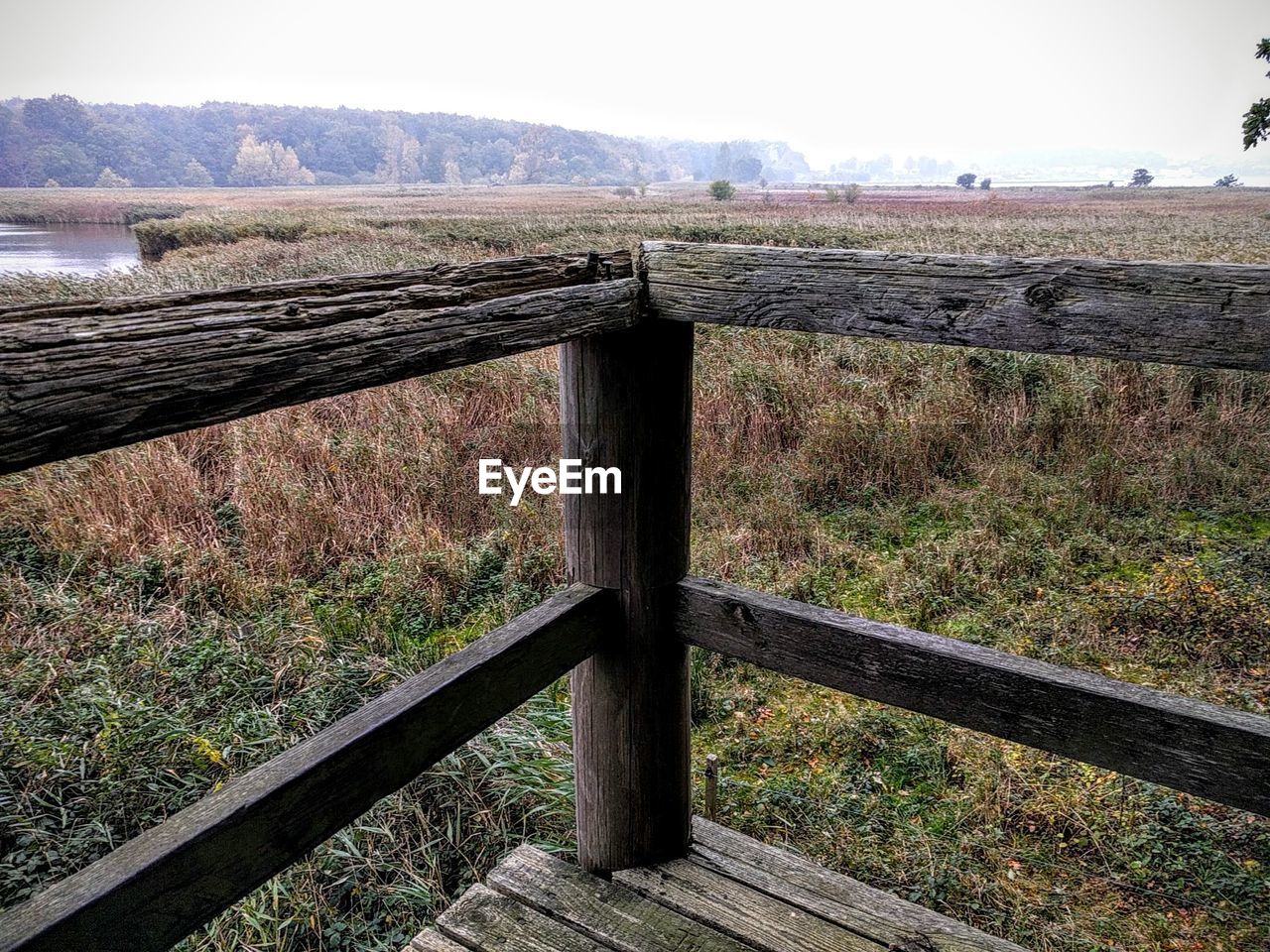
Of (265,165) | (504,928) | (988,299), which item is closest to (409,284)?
(988,299)

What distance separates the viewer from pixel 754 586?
4.96 metres

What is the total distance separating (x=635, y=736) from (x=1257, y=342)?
1.46 m

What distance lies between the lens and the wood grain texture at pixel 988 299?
3.55 ft

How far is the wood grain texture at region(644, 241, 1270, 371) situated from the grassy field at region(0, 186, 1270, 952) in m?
2.31

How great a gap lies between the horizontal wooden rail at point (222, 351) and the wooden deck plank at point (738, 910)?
1.44 metres

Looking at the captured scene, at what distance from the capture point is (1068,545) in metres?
5.25

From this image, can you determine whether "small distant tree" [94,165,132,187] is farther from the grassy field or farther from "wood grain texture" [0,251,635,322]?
"wood grain texture" [0,251,635,322]

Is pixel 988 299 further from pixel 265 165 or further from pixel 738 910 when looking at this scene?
pixel 265 165

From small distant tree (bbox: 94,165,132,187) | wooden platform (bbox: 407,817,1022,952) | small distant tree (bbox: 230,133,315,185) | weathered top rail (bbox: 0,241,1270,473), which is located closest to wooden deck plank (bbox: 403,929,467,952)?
wooden platform (bbox: 407,817,1022,952)

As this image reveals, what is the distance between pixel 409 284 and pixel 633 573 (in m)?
0.87

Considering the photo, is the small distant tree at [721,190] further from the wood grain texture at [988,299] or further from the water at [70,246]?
the wood grain texture at [988,299]

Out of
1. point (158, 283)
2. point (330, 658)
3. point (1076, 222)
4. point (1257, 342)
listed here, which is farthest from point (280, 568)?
point (1076, 222)

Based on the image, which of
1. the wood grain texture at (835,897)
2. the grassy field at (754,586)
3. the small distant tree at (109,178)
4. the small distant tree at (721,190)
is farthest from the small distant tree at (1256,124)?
the small distant tree at (721,190)

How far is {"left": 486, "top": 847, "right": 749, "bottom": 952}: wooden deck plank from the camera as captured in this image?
1.87 meters
